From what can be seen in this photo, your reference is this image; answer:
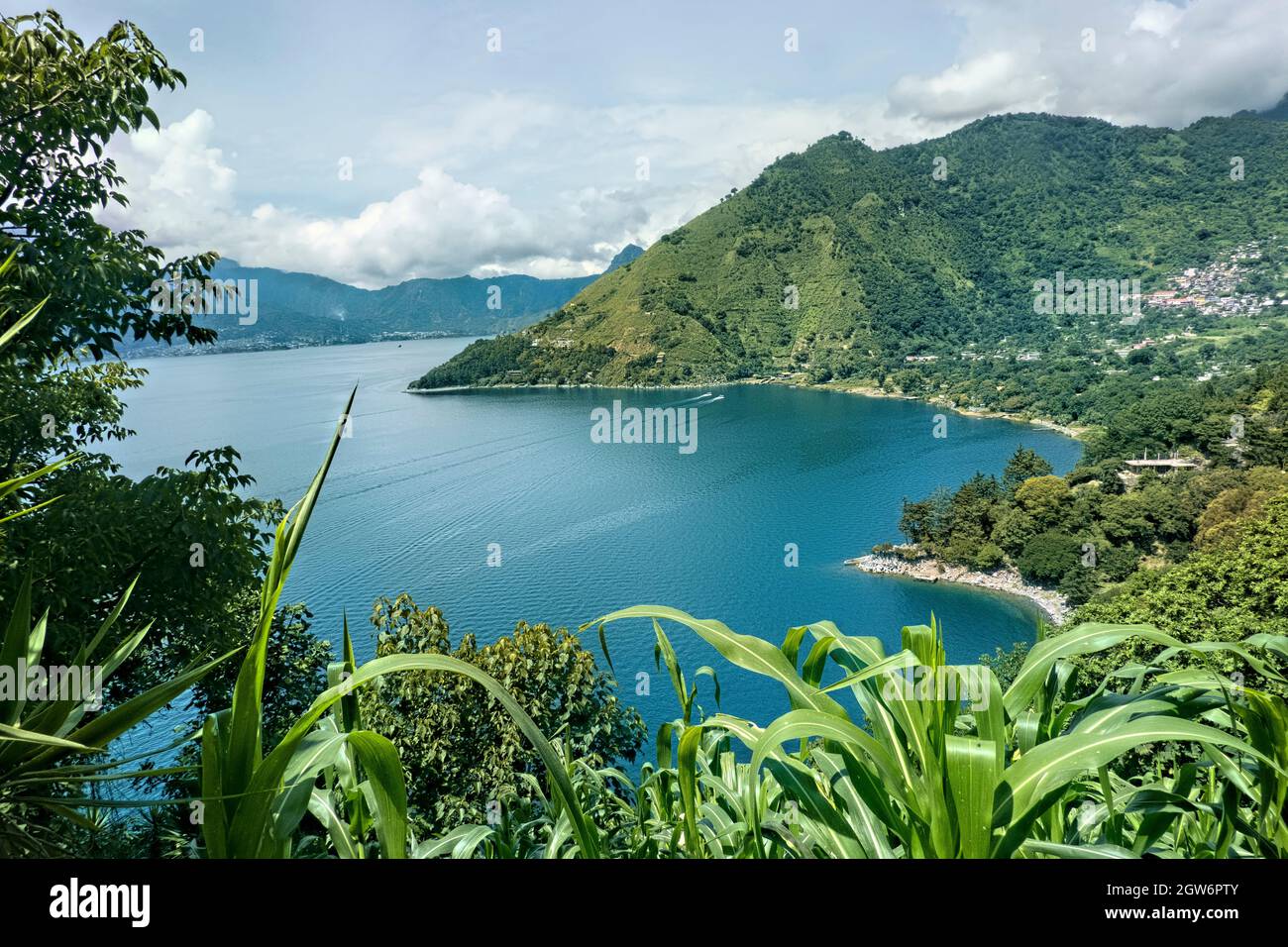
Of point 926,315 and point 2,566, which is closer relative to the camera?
point 2,566

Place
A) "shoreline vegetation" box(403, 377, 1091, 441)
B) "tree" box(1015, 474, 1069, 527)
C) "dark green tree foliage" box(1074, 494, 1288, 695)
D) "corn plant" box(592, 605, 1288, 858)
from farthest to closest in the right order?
1. "shoreline vegetation" box(403, 377, 1091, 441)
2. "tree" box(1015, 474, 1069, 527)
3. "dark green tree foliage" box(1074, 494, 1288, 695)
4. "corn plant" box(592, 605, 1288, 858)

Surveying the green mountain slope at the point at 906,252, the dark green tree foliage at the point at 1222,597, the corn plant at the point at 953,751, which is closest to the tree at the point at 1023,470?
the dark green tree foliage at the point at 1222,597

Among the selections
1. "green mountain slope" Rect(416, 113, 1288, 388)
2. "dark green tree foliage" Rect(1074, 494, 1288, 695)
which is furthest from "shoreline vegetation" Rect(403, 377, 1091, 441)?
"dark green tree foliage" Rect(1074, 494, 1288, 695)

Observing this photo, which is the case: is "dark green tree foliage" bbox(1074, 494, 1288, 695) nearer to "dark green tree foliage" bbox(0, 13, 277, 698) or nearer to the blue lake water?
the blue lake water

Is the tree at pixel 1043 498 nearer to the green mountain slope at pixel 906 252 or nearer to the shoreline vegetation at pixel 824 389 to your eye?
the shoreline vegetation at pixel 824 389
